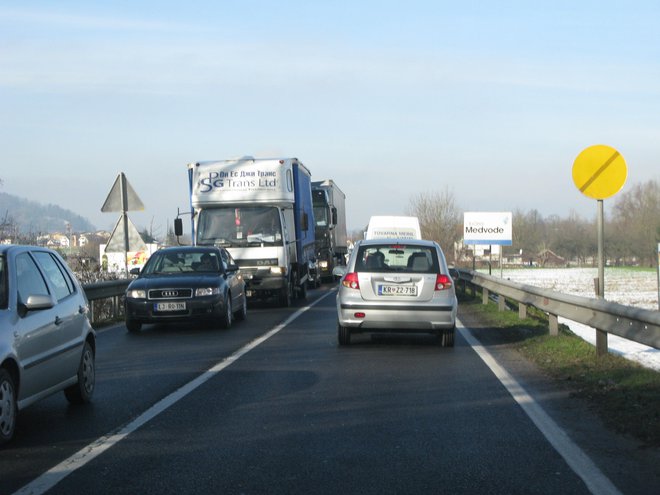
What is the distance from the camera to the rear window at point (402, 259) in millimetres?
13273

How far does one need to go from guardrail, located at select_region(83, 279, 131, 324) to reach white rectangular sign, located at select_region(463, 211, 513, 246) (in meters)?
15.9

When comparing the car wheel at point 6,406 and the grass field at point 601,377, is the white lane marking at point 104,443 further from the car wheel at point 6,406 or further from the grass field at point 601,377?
the grass field at point 601,377

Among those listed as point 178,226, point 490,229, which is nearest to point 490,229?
point 490,229

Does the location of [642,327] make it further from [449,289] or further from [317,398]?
[449,289]

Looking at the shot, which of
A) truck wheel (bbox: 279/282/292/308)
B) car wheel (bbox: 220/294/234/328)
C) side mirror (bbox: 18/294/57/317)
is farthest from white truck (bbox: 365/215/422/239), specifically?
side mirror (bbox: 18/294/57/317)

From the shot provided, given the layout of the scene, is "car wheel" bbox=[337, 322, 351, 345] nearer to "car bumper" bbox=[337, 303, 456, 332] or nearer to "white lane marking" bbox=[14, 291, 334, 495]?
"car bumper" bbox=[337, 303, 456, 332]

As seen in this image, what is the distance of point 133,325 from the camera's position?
1631cm

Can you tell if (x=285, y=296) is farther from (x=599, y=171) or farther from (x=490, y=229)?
(x=490, y=229)

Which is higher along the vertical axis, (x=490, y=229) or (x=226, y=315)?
Answer: (x=490, y=229)

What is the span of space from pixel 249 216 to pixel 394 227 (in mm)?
16886

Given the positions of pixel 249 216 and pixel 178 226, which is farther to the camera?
pixel 178 226

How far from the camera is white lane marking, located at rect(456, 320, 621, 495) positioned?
536cm

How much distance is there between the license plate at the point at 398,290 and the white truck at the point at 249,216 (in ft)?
30.5

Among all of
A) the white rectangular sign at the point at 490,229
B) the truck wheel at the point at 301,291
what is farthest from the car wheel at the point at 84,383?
the white rectangular sign at the point at 490,229
